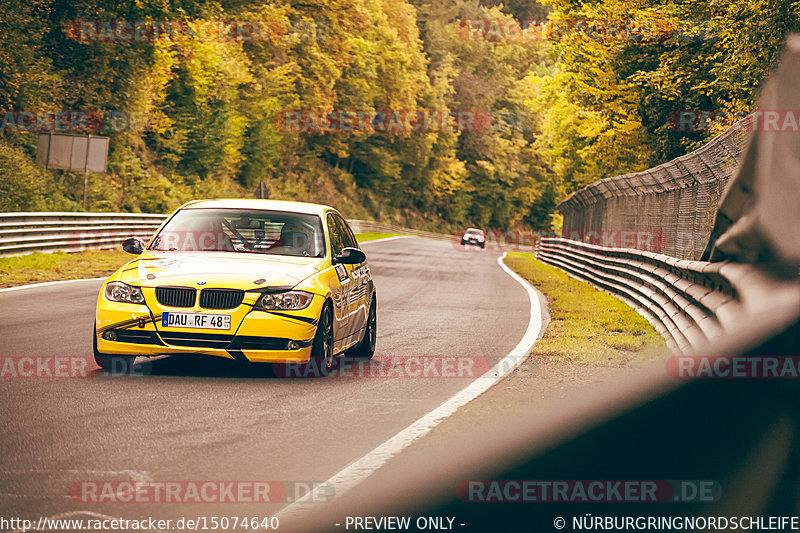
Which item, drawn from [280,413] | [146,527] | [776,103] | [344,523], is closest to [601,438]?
[344,523]

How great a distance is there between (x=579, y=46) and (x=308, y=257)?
31459 mm

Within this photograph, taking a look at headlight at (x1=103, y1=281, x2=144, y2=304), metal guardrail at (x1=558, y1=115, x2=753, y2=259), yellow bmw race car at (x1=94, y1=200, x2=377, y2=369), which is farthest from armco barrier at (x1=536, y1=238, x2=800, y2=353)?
headlight at (x1=103, y1=281, x2=144, y2=304)

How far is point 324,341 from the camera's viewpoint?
30.9ft

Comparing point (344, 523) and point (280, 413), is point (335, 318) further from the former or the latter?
point (344, 523)

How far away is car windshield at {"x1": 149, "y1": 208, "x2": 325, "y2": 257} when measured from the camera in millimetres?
10328

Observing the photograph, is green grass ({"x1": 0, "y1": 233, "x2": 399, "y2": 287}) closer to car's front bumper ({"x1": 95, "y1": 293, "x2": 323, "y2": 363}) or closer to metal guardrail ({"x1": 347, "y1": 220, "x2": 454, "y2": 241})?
car's front bumper ({"x1": 95, "y1": 293, "x2": 323, "y2": 363})

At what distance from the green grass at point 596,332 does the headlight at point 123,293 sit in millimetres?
4520

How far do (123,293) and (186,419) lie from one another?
2566 millimetres

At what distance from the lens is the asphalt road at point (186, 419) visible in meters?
5.04

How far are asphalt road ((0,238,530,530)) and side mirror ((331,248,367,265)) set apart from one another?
1.14 meters

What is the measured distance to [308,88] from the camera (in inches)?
2687

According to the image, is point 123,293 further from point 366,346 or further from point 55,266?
point 55,266

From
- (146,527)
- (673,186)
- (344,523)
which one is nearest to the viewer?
(344,523)

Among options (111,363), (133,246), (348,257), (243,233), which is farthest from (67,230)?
(111,363)
